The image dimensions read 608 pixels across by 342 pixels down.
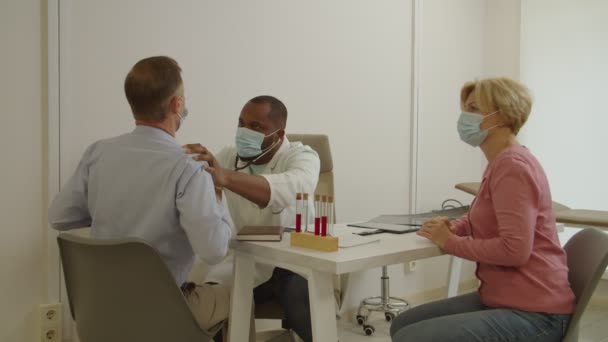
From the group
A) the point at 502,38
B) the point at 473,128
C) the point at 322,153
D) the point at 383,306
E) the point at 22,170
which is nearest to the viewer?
the point at 473,128

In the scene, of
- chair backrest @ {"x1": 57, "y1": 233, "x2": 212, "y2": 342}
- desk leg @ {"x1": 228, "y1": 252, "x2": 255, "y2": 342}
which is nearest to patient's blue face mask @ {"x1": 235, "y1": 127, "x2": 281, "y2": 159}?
desk leg @ {"x1": 228, "y1": 252, "x2": 255, "y2": 342}

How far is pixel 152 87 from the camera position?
1.42 meters

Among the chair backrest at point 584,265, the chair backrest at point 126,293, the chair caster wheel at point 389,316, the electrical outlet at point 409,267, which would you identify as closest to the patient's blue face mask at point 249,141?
the chair backrest at point 126,293

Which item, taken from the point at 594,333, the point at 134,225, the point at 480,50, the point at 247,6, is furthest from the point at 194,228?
the point at 480,50

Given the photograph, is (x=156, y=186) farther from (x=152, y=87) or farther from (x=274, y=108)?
(x=274, y=108)

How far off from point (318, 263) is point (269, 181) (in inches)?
20.5

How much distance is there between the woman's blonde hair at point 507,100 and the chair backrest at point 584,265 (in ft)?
1.20

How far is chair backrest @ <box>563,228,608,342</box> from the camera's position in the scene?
4.53 feet

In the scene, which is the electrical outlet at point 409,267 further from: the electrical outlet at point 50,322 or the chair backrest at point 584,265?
the electrical outlet at point 50,322

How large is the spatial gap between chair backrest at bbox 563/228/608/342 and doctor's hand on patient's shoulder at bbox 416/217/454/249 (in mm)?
344

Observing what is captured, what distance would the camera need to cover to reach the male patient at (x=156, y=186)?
1.36 meters

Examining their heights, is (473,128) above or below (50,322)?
above

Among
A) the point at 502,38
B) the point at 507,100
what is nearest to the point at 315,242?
the point at 507,100

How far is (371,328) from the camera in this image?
2.95 metres
